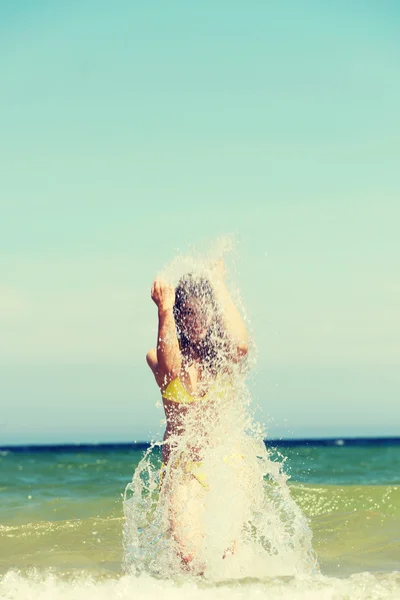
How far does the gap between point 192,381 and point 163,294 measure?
21.9 inches

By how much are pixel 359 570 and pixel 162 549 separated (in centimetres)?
213

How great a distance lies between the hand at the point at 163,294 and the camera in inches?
174

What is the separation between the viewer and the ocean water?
401cm

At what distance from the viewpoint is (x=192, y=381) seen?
14.8ft

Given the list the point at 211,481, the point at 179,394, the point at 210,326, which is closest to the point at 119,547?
the point at 211,481

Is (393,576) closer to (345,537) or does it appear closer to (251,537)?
(251,537)

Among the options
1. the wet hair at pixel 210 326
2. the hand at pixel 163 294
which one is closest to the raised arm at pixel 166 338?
the hand at pixel 163 294

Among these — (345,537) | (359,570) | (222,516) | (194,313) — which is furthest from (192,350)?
(345,537)

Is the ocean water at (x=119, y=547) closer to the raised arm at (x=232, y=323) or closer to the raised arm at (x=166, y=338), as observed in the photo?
the raised arm at (x=166, y=338)

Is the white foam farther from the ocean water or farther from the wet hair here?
the wet hair

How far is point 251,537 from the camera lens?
15.5 feet

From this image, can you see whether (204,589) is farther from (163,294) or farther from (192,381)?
(163,294)

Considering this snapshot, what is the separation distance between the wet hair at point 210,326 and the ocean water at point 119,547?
4.19 ft

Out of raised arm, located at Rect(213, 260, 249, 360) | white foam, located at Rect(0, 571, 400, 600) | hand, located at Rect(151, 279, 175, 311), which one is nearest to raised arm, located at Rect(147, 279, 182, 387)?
hand, located at Rect(151, 279, 175, 311)
